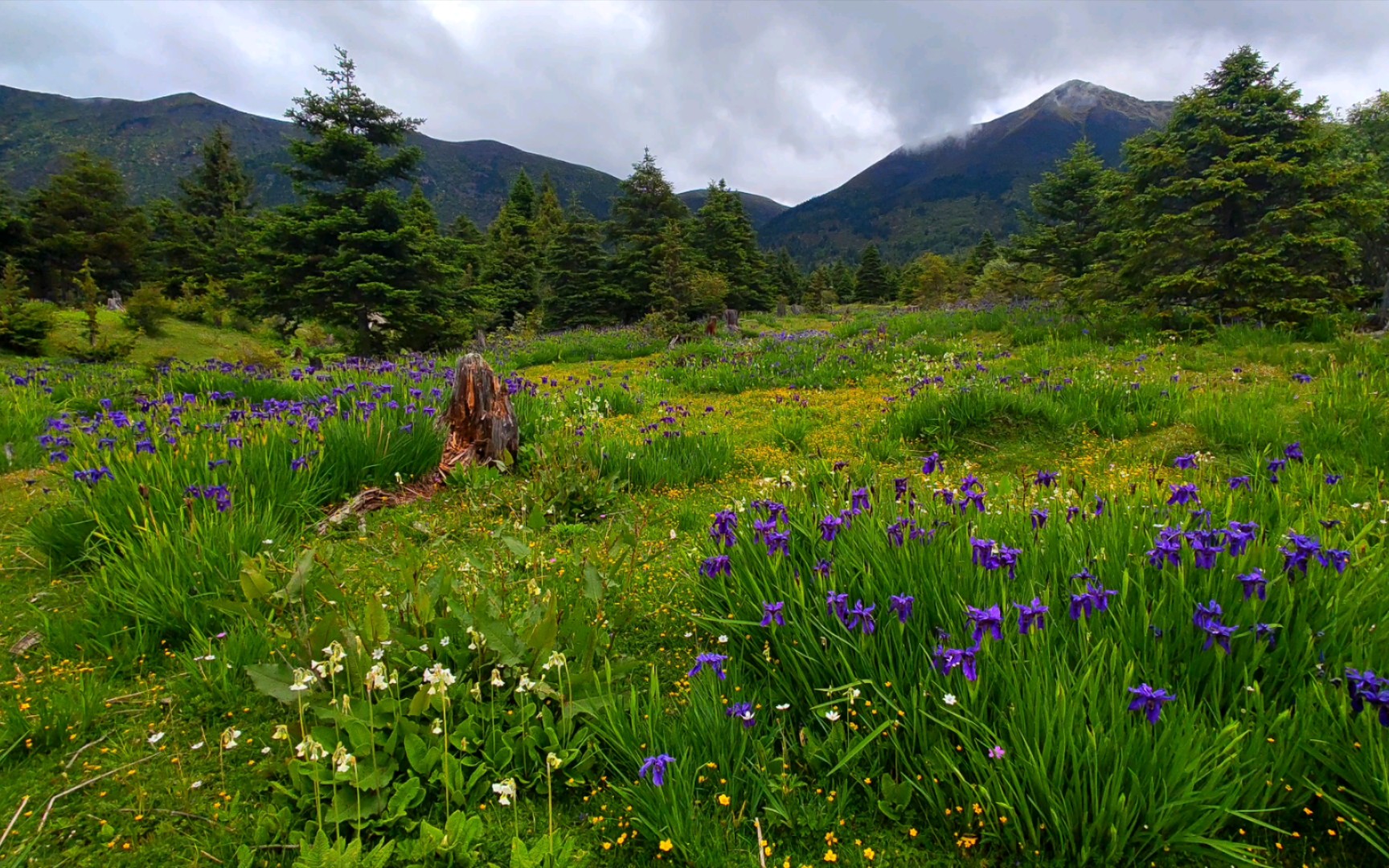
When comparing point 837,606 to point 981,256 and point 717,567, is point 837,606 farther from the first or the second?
point 981,256

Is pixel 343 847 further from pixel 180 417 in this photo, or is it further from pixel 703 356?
pixel 703 356

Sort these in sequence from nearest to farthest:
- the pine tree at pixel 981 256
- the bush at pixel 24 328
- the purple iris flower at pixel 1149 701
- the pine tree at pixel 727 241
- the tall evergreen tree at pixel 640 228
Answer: the purple iris flower at pixel 1149 701, the bush at pixel 24 328, the tall evergreen tree at pixel 640 228, the pine tree at pixel 727 241, the pine tree at pixel 981 256

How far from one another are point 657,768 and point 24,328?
772 inches

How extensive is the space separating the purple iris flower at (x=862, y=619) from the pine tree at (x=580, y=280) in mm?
25246

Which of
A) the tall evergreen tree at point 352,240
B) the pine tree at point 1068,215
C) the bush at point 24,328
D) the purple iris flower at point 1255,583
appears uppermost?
the pine tree at point 1068,215

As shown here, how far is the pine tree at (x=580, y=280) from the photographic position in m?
26.3

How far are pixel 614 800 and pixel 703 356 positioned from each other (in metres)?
10.8

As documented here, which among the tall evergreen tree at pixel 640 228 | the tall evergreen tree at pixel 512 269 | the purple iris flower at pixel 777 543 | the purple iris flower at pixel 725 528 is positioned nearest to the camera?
the purple iris flower at pixel 777 543

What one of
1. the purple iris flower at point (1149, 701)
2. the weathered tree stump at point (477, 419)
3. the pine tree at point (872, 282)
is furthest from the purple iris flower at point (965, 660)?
the pine tree at point (872, 282)

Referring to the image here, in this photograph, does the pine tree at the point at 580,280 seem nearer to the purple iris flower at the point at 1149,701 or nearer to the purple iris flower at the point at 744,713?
the purple iris flower at the point at 744,713

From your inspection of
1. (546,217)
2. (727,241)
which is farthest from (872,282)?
(546,217)

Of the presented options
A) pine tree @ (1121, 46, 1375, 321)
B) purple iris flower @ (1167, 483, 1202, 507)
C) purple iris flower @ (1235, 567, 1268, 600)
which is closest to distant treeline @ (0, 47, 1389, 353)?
pine tree @ (1121, 46, 1375, 321)

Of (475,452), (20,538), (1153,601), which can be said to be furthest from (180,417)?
(1153,601)

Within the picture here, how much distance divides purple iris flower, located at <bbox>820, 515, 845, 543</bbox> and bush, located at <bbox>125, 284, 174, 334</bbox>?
23.0m
